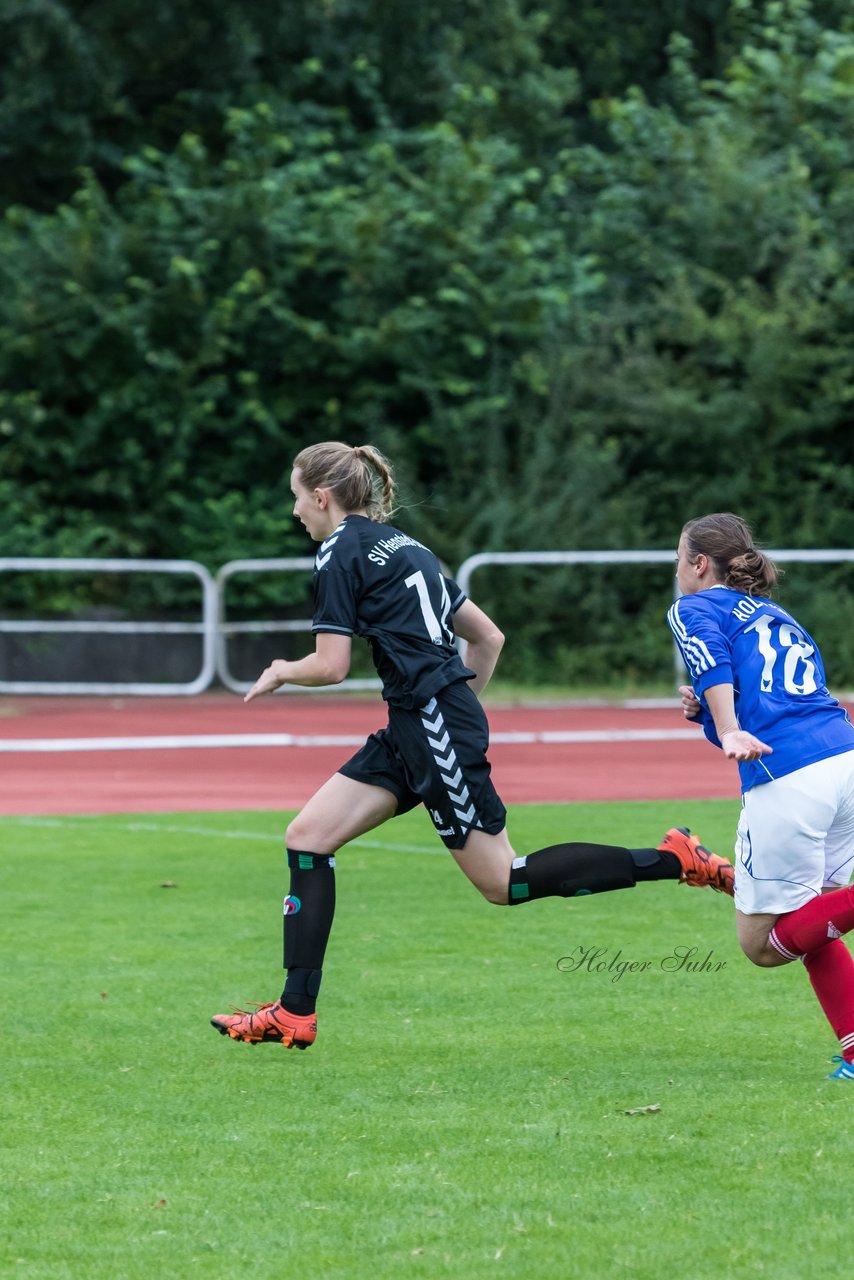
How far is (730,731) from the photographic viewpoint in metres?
4.80

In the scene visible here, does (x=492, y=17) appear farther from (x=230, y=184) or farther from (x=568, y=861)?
(x=568, y=861)

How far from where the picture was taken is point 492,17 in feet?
83.3

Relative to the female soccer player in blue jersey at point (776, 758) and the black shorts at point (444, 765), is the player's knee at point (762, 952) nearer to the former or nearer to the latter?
the female soccer player in blue jersey at point (776, 758)

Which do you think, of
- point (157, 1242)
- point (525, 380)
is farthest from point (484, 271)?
point (157, 1242)

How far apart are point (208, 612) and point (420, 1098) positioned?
14.7 metres

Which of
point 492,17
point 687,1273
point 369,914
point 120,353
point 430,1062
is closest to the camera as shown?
point 687,1273

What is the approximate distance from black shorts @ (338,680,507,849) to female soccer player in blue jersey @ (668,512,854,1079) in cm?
71

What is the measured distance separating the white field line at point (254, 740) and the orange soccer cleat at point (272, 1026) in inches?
383

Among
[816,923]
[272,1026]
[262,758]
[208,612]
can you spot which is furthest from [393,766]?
[208,612]

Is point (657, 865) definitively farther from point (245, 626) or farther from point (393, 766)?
point (245, 626)

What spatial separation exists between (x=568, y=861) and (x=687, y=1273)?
2247 millimetres

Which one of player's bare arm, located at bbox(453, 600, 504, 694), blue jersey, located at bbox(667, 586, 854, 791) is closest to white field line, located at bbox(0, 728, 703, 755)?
player's bare arm, located at bbox(453, 600, 504, 694)

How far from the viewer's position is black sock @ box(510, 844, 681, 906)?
5703mm

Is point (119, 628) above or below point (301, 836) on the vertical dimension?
below
